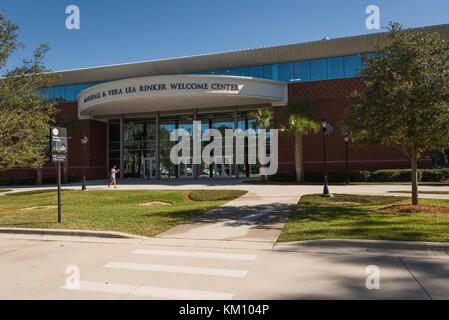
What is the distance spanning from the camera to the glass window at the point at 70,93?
40.3 metres

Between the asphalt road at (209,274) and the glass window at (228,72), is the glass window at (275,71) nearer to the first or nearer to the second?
the glass window at (228,72)

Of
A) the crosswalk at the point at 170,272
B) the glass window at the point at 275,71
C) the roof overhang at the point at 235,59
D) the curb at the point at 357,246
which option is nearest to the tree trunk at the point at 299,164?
the glass window at the point at 275,71

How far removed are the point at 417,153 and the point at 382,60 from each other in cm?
361

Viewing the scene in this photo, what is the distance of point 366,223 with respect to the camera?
869 centimetres

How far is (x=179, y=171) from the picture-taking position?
3759 cm

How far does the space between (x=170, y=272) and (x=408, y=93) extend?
28.5 ft

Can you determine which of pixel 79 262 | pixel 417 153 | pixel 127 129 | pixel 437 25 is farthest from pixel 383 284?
pixel 127 129

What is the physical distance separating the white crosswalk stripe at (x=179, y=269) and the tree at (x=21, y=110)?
9.16 metres

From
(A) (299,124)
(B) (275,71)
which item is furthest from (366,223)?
(B) (275,71)

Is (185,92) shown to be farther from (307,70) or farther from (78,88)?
(78,88)

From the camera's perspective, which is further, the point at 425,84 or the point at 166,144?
the point at 166,144

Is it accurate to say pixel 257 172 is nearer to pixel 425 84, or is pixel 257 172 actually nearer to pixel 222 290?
pixel 425 84

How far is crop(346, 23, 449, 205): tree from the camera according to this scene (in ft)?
32.0

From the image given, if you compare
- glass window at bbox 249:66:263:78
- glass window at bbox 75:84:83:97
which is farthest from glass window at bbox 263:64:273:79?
glass window at bbox 75:84:83:97
